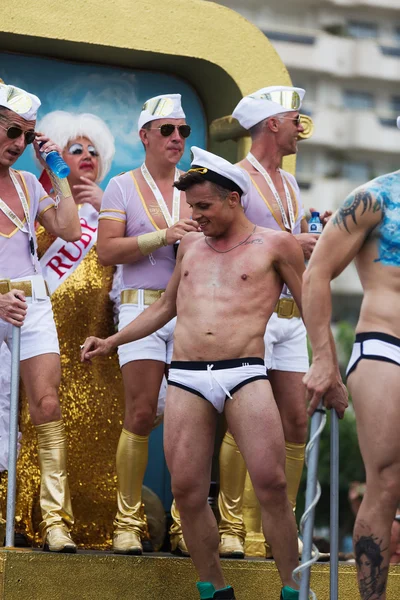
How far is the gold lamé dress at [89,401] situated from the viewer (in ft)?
28.6

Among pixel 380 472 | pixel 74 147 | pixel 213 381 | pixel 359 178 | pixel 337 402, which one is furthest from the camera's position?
pixel 359 178

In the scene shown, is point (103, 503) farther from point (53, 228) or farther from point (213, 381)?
point (213, 381)

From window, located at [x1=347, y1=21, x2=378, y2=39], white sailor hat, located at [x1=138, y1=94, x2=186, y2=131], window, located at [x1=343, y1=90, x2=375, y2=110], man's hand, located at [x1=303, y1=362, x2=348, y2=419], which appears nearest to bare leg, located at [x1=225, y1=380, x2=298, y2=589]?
man's hand, located at [x1=303, y1=362, x2=348, y2=419]

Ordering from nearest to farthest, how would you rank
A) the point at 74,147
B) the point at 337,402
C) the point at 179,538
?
the point at 337,402 → the point at 179,538 → the point at 74,147

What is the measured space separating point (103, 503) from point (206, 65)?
3132 mm

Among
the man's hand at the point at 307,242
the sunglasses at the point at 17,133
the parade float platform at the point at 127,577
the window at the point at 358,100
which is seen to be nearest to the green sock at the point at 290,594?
the parade float platform at the point at 127,577

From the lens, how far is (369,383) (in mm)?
5340

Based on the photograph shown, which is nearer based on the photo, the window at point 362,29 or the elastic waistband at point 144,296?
the elastic waistband at point 144,296

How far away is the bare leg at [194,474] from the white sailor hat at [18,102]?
81.9 inches

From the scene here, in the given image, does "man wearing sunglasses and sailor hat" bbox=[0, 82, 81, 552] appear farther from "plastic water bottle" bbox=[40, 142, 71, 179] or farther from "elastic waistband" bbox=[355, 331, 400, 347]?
"elastic waistband" bbox=[355, 331, 400, 347]

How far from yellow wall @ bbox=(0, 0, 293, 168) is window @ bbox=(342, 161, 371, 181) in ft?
182

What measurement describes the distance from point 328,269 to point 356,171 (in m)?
60.3

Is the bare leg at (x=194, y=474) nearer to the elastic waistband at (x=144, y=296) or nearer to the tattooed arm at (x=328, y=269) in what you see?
the tattooed arm at (x=328, y=269)

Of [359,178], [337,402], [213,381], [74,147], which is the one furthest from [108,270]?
[359,178]
